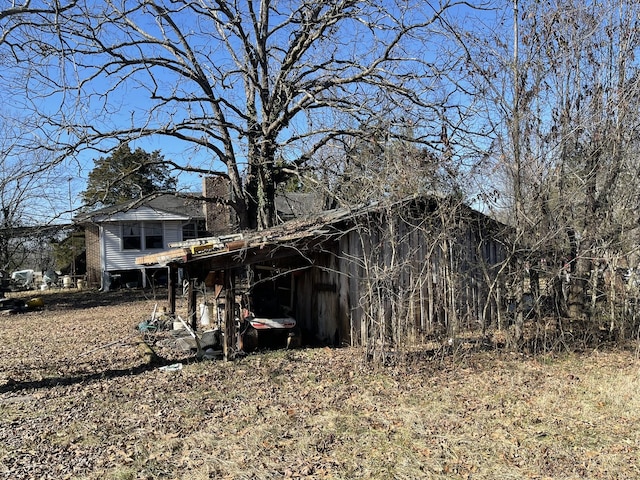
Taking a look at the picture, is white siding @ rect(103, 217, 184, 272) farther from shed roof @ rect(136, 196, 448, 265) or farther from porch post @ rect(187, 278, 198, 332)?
shed roof @ rect(136, 196, 448, 265)

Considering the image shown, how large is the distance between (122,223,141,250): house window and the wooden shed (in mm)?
16032

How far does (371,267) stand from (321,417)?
10.8 feet

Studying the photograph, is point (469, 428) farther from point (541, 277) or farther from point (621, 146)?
point (621, 146)

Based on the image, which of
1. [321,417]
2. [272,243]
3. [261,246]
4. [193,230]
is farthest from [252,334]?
[193,230]

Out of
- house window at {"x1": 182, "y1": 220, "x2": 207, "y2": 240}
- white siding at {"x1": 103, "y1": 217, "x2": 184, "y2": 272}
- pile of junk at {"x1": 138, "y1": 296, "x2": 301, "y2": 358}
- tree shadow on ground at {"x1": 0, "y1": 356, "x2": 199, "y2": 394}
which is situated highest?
house window at {"x1": 182, "y1": 220, "x2": 207, "y2": 240}

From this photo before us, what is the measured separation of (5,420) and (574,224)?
364 inches

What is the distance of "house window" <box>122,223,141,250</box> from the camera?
2642 centimetres

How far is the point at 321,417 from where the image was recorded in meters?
5.91

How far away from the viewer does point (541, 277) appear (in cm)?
894

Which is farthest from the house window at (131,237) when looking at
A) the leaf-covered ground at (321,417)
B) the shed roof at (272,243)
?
the shed roof at (272,243)

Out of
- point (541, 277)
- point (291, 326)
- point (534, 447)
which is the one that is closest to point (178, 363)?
point (291, 326)

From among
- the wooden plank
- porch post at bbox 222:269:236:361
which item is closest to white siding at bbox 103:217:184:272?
the wooden plank

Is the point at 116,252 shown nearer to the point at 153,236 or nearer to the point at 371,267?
the point at 153,236

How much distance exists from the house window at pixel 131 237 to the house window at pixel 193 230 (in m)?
3.94
